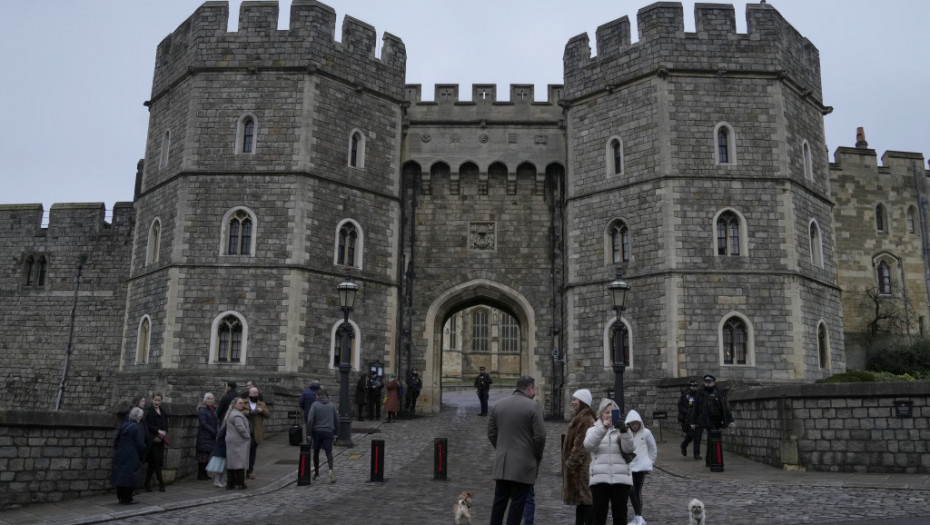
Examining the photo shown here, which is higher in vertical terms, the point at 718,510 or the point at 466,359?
the point at 466,359

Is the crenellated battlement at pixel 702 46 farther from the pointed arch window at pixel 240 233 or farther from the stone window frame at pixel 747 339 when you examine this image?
the pointed arch window at pixel 240 233

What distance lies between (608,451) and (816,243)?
17.6 metres

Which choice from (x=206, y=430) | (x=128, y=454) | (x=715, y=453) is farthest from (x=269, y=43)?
(x=715, y=453)

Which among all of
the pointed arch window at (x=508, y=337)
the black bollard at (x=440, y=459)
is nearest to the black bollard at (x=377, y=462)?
the black bollard at (x=440, y=459)

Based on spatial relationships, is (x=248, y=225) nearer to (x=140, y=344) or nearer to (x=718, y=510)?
(x=140, y=344)

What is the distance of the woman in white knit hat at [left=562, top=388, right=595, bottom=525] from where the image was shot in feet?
25.0

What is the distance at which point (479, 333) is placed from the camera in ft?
195

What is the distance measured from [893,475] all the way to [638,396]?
8687 millimetres

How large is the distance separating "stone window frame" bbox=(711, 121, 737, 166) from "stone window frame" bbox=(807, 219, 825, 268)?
2984 millimetres

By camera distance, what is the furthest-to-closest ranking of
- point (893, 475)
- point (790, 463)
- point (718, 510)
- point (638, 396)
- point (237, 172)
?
point (237, 172)
point (638, 396)
point (790, 463)
point (893, 475)
point (718, 510)

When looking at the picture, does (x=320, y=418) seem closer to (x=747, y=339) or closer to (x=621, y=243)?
(x=621, y=243)

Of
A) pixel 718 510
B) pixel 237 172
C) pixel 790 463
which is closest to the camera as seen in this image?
pixel 718 510

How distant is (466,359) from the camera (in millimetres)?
58750

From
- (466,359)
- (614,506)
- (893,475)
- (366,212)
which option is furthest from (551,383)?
(466,359)
